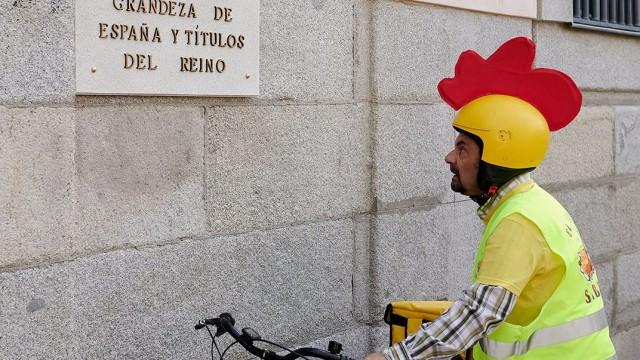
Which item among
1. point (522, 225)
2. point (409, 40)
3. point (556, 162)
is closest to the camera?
point (522, 225)

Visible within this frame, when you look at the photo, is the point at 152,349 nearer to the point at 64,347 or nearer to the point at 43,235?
the point at 64,347

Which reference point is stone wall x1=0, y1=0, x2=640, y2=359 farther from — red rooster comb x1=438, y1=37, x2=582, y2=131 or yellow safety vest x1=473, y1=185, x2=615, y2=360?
yellow safety vest x1=473, y1=185, x2=615, y2=360

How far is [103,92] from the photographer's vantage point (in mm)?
3848

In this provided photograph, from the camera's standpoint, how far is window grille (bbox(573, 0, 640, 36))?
275 inches

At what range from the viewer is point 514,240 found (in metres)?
3.25

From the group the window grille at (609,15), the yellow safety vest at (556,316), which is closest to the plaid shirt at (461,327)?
the yellow safety vest at (556,316)

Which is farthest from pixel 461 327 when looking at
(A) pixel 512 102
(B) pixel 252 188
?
(B) pixel 252 188

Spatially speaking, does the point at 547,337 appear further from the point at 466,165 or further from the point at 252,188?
the point at 252,188

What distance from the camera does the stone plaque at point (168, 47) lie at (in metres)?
3.80

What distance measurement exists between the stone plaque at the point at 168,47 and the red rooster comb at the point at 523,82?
121 cm

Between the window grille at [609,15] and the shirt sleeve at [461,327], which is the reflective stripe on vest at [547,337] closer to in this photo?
the shirt sleeve at [461,327]

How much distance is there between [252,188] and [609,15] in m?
4.06

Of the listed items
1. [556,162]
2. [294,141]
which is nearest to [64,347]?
[294,141]

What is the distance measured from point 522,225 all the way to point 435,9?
256cm
